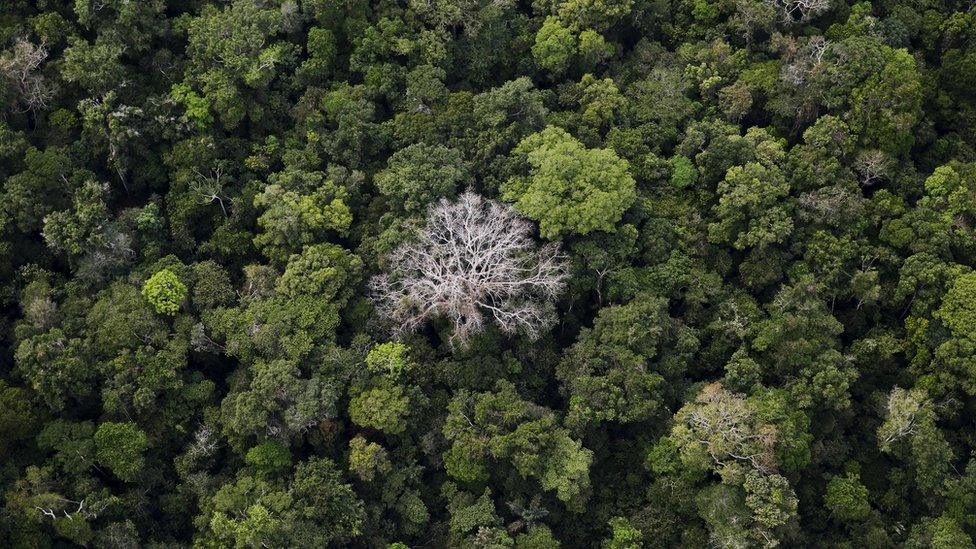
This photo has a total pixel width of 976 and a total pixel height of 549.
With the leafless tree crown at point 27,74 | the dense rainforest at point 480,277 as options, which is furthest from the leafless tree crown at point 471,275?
the leafless tree crown at point 27,74

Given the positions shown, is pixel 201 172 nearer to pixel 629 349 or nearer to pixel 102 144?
pixel 102 144

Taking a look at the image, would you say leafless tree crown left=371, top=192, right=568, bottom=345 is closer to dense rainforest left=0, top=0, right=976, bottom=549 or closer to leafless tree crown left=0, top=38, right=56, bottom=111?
dense rainforest left=0, top=0, right=976, bottom=549

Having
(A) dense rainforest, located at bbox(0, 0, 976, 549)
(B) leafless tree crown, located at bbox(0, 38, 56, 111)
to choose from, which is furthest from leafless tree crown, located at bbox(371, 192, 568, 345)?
(B) leafless tree crown, located at bbox(0, 38, 56, 111)

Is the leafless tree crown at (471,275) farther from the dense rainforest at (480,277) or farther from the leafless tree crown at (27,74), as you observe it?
the leafless tree crown at (27,74)

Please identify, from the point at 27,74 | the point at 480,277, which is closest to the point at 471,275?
the point at 480,277

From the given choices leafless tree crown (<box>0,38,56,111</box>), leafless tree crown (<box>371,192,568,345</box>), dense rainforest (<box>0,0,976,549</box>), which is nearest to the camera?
dense rainforest (<box>0,0,976,549</box>)

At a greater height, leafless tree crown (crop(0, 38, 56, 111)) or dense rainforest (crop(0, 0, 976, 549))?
leafless tree crown (crop(0, 38, 56, 111))
